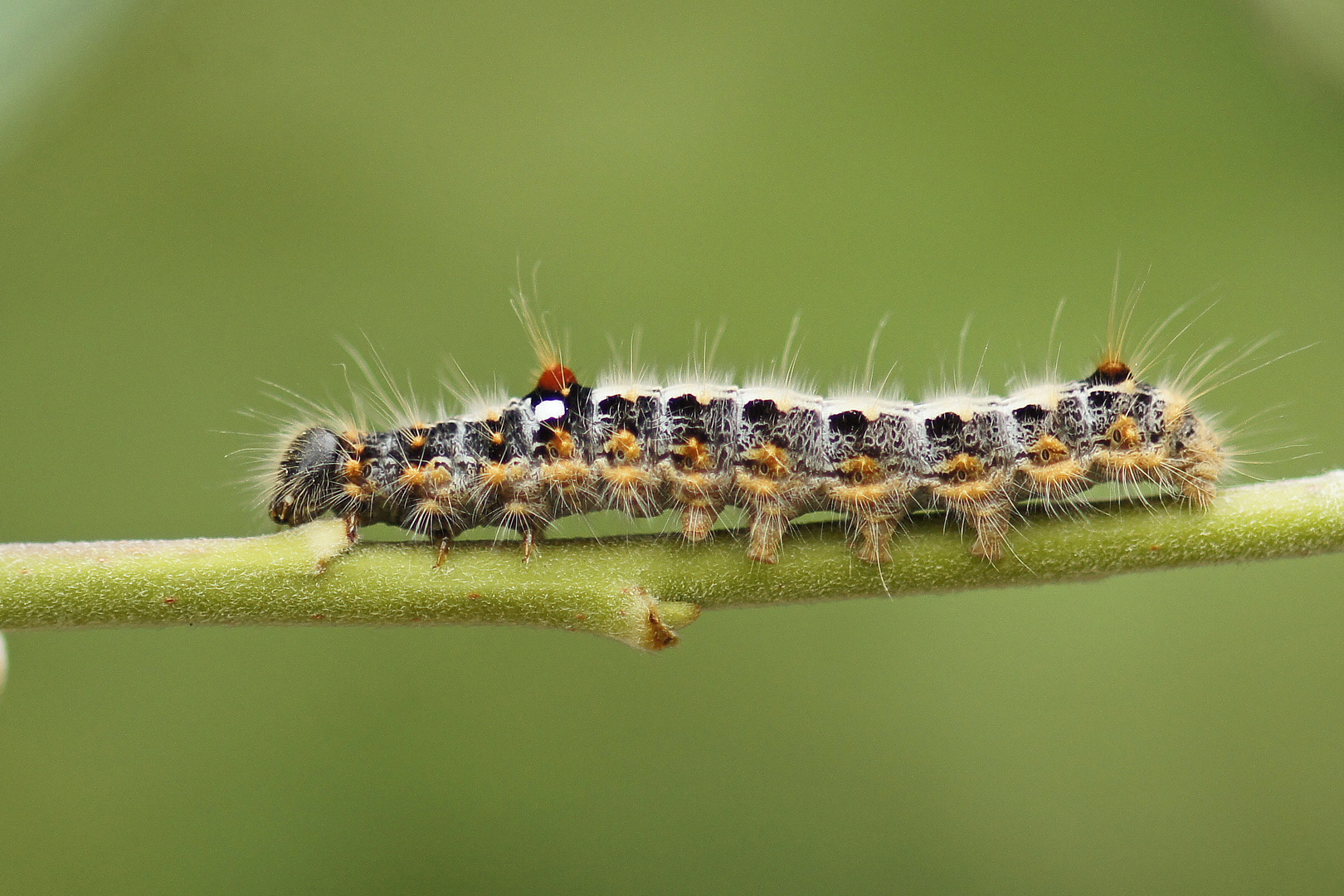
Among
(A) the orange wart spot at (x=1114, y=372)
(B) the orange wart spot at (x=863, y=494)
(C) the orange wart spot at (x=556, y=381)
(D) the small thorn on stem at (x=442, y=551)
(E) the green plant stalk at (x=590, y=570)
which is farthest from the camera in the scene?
(A) the orange wart spot at (x=1114, y=372)

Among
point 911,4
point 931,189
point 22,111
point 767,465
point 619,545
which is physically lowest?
point 619,545

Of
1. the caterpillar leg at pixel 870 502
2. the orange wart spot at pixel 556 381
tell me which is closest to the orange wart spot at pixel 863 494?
the caterpillar leg at pixel 870 502

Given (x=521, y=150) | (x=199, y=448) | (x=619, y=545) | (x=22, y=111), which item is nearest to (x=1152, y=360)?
(x=619, y=545)

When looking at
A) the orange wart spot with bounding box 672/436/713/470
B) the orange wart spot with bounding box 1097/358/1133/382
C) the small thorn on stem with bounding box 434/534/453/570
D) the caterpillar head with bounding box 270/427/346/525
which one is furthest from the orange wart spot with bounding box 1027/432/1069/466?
the caterpillar head with bounding box 270/427/346/525

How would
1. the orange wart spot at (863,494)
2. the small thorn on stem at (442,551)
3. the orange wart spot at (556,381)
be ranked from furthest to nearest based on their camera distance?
1. the orange wart spot at (556,381)
2. the orange wart spot at (863,494)
3. the small thorn on stem at (442,551)

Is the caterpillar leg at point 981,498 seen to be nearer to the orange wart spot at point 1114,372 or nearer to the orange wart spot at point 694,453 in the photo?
the orange wart spot at point 1114,372

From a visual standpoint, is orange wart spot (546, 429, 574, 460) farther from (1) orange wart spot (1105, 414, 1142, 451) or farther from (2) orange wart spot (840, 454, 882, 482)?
(1) orange wart spot (1105, 414, 1142, 451)

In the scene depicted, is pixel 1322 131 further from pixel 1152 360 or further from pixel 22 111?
pixel 22 111

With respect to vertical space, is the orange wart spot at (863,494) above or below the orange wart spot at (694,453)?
below
